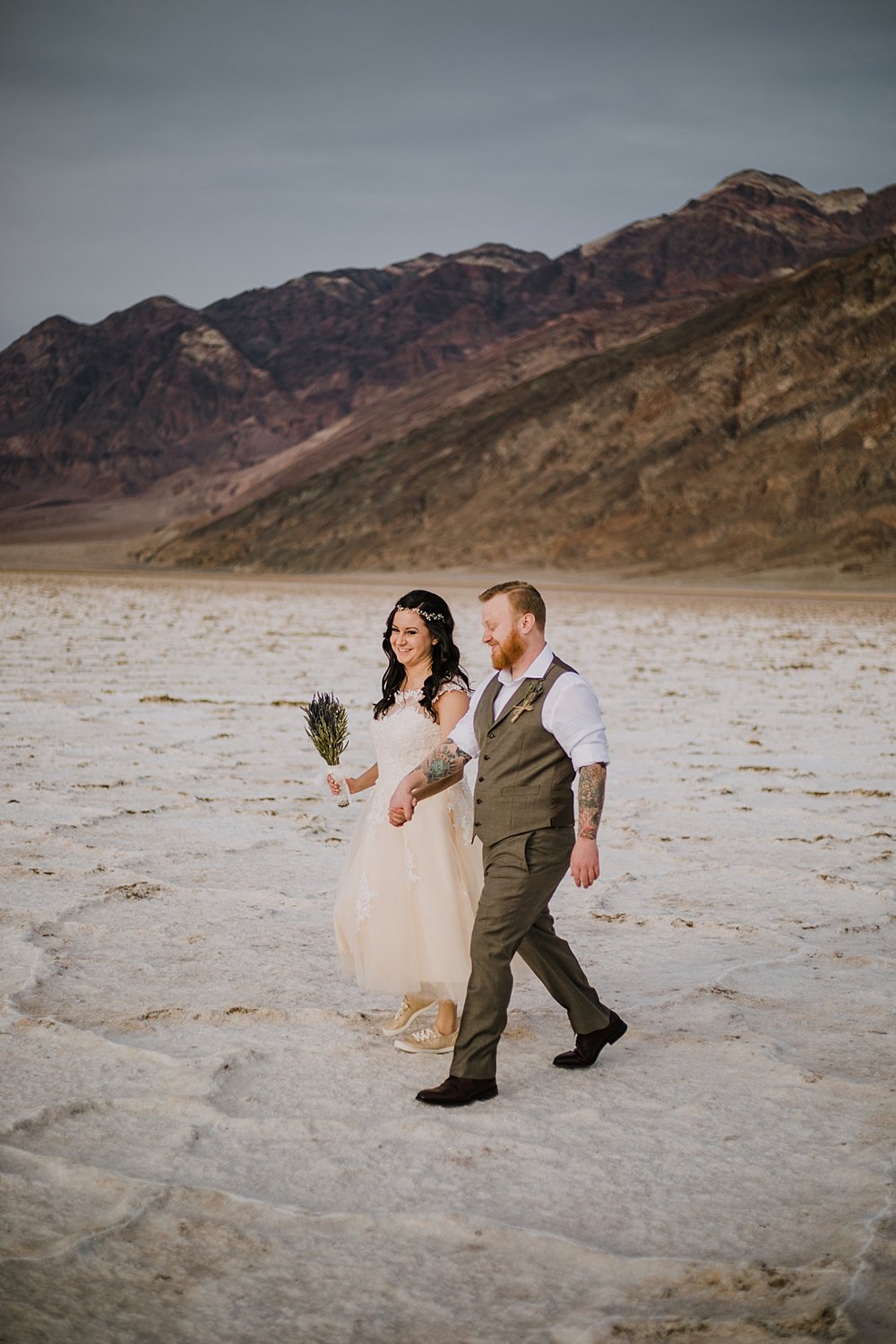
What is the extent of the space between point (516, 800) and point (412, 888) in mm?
493

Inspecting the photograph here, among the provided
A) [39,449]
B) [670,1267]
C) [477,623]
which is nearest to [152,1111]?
[670,1267]

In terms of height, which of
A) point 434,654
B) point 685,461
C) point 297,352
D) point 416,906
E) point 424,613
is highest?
point 297,352

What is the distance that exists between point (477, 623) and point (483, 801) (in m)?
20.5

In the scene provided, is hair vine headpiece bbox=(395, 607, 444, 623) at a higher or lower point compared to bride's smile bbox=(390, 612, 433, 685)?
higher

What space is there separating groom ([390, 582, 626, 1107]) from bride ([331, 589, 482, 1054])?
242 millimetres

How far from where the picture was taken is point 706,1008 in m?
4.27

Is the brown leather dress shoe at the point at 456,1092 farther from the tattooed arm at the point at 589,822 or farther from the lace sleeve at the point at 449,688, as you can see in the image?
the lace sleeve at the point at 449,688

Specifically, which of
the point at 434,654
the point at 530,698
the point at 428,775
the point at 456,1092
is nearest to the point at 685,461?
the point at 434,654

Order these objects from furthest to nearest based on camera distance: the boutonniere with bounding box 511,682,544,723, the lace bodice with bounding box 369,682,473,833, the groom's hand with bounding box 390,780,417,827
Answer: the lace bodice with bounding box 369,682,473,833 < the groom's hand with bounding box 390,780,417,827 < the boutonniere with bounding box 511,682,544,723

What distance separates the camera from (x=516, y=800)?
340cm

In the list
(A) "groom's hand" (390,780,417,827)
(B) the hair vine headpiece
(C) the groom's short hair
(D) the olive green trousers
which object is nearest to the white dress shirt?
(C) the groom's short hair

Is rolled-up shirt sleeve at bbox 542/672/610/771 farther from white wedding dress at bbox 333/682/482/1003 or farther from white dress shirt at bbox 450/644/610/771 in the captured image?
white wedding dress at bbox 333/682/482/1003

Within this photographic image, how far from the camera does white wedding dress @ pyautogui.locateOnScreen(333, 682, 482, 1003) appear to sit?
368 centimetres

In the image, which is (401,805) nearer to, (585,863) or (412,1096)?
(585,863)
